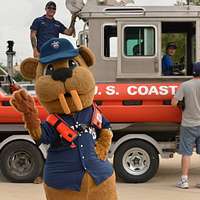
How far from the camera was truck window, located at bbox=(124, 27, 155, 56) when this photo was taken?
8820 millimetres

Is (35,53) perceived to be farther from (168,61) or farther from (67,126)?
(67,126)

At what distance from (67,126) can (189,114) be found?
4103 millimetres

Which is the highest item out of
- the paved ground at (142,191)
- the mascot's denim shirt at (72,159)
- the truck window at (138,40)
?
the truck window at (138,40)

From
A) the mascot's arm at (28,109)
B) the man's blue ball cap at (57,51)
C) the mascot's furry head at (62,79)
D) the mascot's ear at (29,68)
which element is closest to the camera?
the mascot's arm at (28,109)

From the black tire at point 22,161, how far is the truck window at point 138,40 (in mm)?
2116

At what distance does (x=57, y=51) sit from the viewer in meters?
4.68

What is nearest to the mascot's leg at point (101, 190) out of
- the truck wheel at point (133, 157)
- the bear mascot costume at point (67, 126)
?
the bear mascot costume at point (67, 126)

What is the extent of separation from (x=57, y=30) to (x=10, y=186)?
2515 mm

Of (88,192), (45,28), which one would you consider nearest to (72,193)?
(88,192)

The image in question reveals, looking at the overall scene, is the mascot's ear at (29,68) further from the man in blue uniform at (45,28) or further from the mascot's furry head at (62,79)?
the man in blue uniform at (45,28)

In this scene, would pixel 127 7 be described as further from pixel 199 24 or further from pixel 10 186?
pixel 10 186

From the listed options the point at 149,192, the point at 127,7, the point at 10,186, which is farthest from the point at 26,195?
the point at 127,7

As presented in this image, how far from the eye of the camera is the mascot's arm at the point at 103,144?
4660 millimetres

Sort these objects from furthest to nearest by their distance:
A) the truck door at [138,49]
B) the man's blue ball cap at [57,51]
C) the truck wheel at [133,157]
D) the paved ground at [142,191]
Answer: the truck wheel at [133,157], the truck door at [138,49], the paved ground at [142,191], the man's blue ball cap at [57,51]
